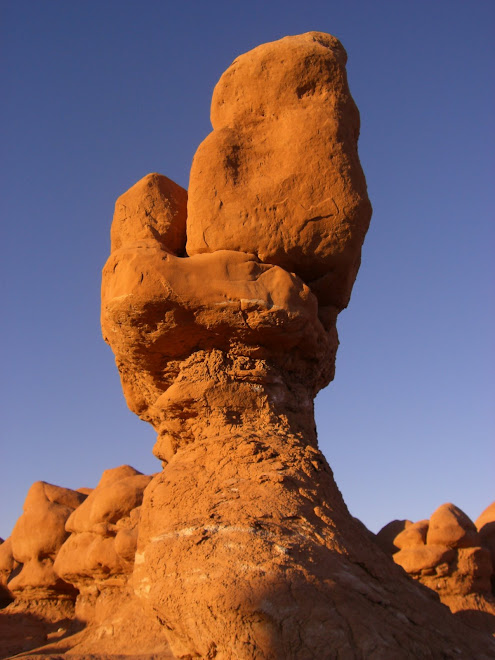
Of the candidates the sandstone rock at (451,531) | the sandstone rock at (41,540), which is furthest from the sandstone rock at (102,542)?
the sandstone rock at (451,531)

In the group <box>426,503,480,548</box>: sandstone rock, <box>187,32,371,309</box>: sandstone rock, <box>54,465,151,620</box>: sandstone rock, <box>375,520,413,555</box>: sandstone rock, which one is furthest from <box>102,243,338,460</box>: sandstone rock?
<box>375,520,413,555</box>: sandstone rock

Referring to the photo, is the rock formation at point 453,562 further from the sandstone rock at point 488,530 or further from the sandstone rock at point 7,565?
the sandstone rock at point 7,565

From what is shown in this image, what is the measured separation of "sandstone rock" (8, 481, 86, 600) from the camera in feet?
34.3

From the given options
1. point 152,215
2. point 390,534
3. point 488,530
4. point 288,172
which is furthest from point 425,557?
point 152,215

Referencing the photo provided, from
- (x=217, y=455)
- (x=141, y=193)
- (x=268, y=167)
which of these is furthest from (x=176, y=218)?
(x=217, y=455)

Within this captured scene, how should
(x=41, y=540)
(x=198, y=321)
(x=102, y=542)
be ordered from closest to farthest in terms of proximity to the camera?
(x=198, y=321), (x=102, y=542), (x=41, y=540)

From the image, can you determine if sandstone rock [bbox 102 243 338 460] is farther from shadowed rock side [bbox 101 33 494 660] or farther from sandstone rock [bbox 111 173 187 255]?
sandstone rock [bbox 111 173 187 255]

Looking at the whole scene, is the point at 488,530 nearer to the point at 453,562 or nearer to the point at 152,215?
the point at 453,562

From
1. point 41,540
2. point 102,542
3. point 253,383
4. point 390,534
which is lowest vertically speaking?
point 390,534

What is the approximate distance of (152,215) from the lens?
6973 millimetres

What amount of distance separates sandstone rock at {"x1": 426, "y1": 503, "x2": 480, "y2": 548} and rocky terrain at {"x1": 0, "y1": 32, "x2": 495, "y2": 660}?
130 inches

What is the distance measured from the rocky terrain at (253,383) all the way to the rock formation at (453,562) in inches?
125

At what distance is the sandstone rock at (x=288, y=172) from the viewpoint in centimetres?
635

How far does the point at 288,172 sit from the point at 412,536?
18.5ft
